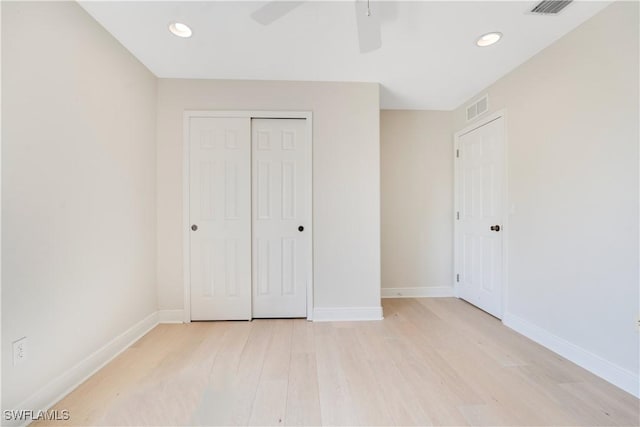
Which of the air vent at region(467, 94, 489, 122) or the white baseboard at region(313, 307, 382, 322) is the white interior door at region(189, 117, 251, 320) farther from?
the air vent at region(467, 94, 489, 122)

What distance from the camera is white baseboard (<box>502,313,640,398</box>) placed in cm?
150

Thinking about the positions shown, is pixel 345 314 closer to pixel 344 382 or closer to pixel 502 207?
pixel 344 382

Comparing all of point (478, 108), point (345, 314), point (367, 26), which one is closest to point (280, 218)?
point (345, 314)

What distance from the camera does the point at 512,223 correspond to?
2.33 meters

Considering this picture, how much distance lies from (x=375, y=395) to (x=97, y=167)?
94.1 inches

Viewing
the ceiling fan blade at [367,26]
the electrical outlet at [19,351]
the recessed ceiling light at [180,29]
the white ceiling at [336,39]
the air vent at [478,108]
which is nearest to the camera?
the electrical outlet at [19,351]

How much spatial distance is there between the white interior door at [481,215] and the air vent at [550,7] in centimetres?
95

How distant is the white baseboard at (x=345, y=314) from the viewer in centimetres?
250

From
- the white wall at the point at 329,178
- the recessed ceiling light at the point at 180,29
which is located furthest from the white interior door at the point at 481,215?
the recessed ceiling light at the point at 180,29

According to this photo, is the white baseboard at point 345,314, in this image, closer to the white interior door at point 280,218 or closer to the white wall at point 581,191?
the white interior door at point 280,218

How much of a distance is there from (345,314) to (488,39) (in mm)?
2640

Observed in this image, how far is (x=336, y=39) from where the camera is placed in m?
1.89

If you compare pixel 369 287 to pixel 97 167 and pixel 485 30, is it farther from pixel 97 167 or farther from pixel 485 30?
pixel 97 167

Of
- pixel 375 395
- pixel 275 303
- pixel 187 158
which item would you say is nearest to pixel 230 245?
pixel 275 303
